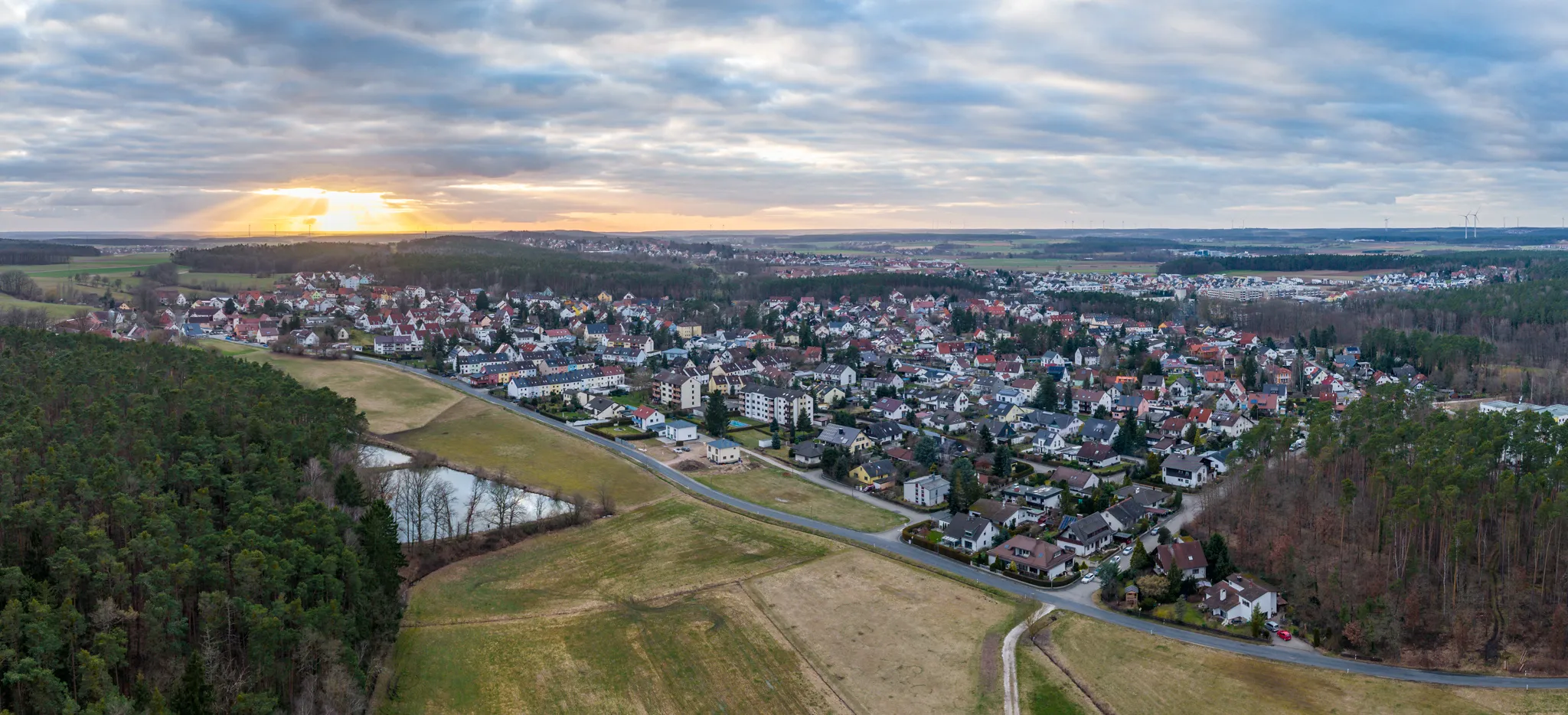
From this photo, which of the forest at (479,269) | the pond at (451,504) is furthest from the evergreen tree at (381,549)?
the forest at (479,269)

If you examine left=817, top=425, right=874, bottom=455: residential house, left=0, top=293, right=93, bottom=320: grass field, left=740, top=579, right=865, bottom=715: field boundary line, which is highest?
left=0, top=293, right=93, bottom=320: grass field

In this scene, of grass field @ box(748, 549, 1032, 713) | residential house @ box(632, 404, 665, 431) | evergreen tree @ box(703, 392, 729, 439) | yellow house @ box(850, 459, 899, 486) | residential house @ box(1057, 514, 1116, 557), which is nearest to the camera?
grass field @ box(748, 549, 1032, 713)

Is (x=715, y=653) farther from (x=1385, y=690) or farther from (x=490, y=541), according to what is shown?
(x=1385, y=690)

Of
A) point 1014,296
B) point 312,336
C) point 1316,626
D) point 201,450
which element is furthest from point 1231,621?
point 1014,296

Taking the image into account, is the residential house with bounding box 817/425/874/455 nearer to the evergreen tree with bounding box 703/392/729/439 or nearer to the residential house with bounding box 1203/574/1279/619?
the evergreen tree with bounding box 703/392/729/439

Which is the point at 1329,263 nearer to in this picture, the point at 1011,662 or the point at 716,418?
the point at 716,418

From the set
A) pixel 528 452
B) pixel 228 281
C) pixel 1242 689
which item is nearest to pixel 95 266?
pixel 228 281

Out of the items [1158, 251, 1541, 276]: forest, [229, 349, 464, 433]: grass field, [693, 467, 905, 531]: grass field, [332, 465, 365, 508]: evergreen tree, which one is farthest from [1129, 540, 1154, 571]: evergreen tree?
[1158, 251, 1541, 276]: forest
